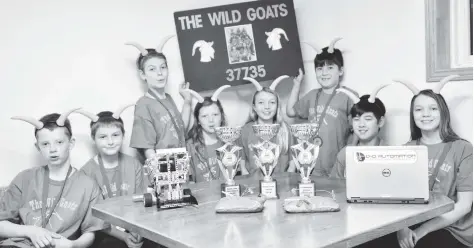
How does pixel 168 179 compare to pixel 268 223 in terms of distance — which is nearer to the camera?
pixel 268 223

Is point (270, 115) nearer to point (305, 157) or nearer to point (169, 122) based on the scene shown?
point (169, 122)

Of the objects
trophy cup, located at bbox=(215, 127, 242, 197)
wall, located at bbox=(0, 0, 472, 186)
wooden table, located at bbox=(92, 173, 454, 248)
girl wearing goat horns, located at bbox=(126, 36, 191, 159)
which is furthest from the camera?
girl wearing goat horns, located at bbox=(126, 36, 191, 159)

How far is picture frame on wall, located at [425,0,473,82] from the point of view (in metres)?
3.26

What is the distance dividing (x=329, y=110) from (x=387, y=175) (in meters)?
1.42

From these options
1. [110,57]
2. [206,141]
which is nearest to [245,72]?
[206,141]

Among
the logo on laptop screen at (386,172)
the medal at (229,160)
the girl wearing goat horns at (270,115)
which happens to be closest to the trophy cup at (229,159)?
the medal at (229,160)

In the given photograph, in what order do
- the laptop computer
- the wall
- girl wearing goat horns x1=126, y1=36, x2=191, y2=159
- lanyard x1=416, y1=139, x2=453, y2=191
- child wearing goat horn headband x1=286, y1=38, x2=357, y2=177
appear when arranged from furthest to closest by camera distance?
child wearing goat horn headband x1=286, y1=38, x2=357, y2=177 < girl wearing goat horns x1=126, y1=36, x2=191, y2=159 < the wall < lanyard x1=416, y1=139, x2=453, y2=191 < the laptop computer

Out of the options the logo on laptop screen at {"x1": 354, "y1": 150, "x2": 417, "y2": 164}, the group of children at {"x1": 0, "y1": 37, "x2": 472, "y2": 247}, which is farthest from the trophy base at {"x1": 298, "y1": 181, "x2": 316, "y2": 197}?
the group of children at {"x1": 0, "y1": 37, "x2": 472, "y2": 247}

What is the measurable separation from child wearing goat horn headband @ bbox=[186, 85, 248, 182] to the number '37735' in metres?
0.28

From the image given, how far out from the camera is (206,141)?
3.57 m

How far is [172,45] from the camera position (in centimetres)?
396

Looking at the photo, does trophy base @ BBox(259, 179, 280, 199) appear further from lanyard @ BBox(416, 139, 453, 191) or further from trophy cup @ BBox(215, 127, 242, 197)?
lanyard @ BBox(416, 139, 453, 191)

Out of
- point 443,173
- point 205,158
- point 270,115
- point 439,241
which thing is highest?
point 270,115

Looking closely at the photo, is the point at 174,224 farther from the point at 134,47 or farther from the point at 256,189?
the point at 134,47
